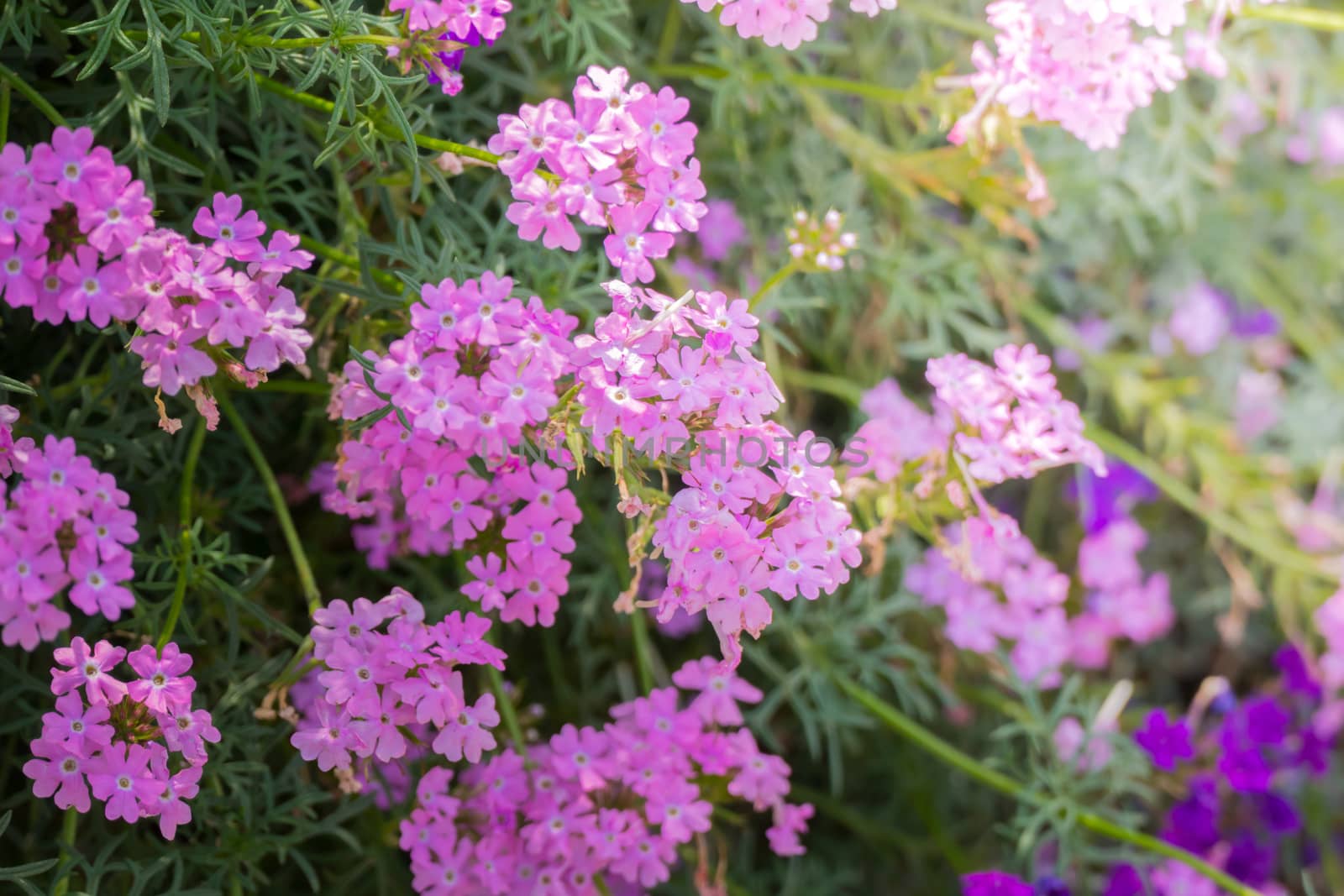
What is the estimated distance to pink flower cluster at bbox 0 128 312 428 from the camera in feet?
2.87

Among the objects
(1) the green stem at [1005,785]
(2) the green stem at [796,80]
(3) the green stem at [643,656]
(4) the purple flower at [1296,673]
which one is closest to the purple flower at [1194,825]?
(1) the green stem at [1005,785]

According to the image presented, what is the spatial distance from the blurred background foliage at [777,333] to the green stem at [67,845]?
0.5 inches

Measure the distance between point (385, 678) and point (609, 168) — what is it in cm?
44

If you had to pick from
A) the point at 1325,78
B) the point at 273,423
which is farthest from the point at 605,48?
the point at 1325,78

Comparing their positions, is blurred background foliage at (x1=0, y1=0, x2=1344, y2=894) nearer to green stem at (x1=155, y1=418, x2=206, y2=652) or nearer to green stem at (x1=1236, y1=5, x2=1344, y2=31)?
green stem at (x1=155, y1=418, x2=206, y2=652)

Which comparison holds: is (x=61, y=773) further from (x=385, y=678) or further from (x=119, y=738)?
(x=385, y=678)

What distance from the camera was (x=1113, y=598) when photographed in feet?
5.77

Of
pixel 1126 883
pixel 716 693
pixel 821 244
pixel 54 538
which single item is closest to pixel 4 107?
pixel 54 538

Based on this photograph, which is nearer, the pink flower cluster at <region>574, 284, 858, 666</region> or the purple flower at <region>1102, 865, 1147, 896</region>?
the pink flower cluster at <region>574, 284, 858, 666</region>

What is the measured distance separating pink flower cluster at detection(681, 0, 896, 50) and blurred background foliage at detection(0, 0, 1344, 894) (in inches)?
Answer: 8.1

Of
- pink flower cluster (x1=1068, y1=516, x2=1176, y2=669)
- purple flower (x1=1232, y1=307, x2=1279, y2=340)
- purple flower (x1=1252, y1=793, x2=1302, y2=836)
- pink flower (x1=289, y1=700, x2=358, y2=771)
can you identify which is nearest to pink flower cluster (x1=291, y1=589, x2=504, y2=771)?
pink flower (x1=289, y1=700, x2=358, y2=771)

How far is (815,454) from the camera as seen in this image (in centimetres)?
92

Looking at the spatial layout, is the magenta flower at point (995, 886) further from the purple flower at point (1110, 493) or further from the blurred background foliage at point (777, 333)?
the purple flower at point (1110, 493)

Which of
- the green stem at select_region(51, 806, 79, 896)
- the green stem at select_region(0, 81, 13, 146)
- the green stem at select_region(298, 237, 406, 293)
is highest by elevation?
the green stem at select_region(0, 81, 13, 146)
